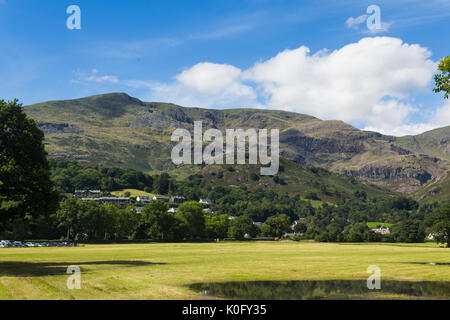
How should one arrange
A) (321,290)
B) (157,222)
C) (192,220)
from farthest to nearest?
(192,220)
(157,222)
(321,290)

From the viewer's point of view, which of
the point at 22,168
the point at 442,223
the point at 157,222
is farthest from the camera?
the point at 157,222

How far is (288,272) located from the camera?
42.1 meters

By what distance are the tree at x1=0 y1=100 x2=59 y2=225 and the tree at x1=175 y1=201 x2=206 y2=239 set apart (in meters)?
115

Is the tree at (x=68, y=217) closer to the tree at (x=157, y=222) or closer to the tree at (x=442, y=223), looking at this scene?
the tree at (x=157, y=222)

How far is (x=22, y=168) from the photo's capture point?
44312mm

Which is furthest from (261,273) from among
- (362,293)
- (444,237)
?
(444,237)

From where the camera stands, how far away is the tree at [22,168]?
44594 mm

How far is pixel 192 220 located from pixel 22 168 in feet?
407

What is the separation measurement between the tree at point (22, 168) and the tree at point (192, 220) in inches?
4528

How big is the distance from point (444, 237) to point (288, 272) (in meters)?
104

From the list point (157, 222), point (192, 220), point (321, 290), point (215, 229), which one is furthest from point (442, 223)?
point (321, 290)

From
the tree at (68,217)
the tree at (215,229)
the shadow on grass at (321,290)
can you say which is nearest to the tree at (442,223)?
the tree at (215,229)
